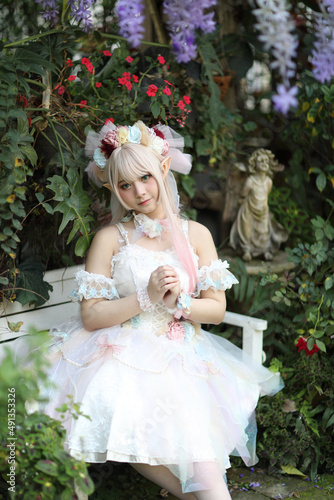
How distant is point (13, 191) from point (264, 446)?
1.66m

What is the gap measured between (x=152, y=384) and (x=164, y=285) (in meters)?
0.36

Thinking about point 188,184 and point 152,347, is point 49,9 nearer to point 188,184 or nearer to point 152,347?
point 188,184

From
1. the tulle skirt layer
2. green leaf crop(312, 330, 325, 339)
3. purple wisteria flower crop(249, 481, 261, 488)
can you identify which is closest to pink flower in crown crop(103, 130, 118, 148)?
the tulle skirt layer

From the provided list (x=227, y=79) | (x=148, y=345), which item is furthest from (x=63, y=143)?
(x=227, y=79)

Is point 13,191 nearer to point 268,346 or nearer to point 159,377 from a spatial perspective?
point 159,377

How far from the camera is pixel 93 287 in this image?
224cm

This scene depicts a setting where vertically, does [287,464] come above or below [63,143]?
below

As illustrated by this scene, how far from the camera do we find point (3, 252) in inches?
88.0

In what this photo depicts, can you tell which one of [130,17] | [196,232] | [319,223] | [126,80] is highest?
[130,17]

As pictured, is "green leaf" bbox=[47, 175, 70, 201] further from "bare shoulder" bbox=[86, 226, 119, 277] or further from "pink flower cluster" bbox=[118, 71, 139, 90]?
Result: "pink flower cluster" bbox=[118, 71, 139, 90]

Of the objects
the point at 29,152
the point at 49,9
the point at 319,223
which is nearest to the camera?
the point at 29,152

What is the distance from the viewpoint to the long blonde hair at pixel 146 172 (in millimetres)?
2217

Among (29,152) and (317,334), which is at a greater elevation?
(29,152)

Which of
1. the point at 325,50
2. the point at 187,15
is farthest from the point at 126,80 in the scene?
the point at 325,50
